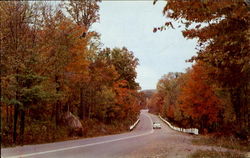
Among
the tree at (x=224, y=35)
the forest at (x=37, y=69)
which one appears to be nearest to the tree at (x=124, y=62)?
the forest at (x=37, y=69)

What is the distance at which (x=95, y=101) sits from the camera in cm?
3553

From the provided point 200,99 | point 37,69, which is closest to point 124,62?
point 200,99

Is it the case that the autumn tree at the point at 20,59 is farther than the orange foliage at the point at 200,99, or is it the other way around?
the orange foliage at the point at 200,99

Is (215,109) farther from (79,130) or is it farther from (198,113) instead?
(79,130)

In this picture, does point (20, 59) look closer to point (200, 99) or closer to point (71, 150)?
point (71, 150)

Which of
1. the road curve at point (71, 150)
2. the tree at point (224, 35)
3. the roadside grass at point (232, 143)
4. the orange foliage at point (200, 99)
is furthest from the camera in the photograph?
the orange foliage at point (200, 99)

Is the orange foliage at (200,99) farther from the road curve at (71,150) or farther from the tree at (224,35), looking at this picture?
the road curve at (71,150)

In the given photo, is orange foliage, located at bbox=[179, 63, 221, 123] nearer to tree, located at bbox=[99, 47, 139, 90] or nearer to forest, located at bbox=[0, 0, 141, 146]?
forest, located at bbox=[0, 0, 141, 146]

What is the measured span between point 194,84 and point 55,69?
48.9 ft

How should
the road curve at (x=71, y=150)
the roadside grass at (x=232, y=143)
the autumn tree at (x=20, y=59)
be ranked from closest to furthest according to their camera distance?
the road curve at (x=71, y=150)
the roadside grass at (x=232, y=143)
the autumn tree at (x=20, y=59)

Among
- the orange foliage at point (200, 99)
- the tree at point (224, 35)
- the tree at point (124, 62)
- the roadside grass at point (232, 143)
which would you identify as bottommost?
the roadside grass at point (232, 143)

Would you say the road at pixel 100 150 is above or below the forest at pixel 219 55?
below

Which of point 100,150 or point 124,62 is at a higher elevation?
point 124,62

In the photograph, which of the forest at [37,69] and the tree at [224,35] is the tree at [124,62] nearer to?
the forest at [37,69]
